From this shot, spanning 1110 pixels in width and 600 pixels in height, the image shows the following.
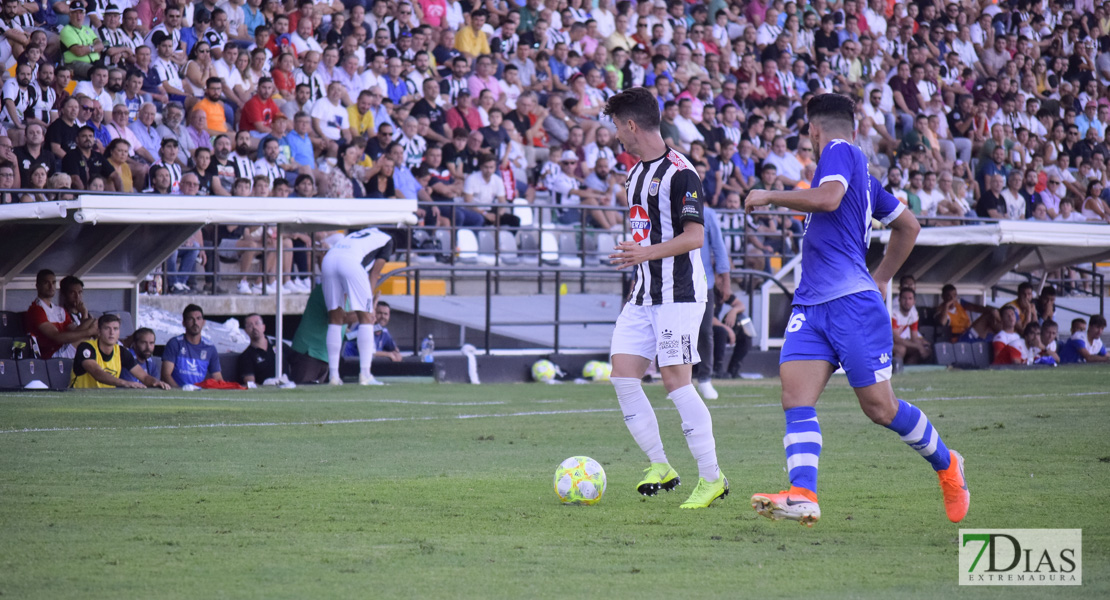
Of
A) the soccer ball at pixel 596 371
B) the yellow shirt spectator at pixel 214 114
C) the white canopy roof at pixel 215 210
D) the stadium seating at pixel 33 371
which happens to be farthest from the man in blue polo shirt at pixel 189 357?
the soccer ball at pixel 596 371

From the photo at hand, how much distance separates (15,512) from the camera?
19.5ft

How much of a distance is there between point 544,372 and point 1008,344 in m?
7.42

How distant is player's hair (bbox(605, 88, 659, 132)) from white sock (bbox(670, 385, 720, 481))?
4.57 feet

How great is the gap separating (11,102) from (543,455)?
969 centimetres

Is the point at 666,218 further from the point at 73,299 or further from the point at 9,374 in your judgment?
the point at 73,299

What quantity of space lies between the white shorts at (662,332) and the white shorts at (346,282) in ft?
26.5

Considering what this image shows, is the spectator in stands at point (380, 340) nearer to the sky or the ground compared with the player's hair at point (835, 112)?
nearer to the ground

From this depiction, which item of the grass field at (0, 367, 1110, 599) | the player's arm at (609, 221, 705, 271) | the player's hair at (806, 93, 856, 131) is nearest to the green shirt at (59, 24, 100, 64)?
the grass field at (0, 367, 1110, 599)

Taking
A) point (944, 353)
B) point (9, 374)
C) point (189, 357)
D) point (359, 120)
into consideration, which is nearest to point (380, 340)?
point (189, 357)

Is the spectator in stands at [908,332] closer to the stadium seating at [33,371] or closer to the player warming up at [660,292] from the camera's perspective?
the stadium seating at [33,371]

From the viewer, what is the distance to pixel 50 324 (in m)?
13.8

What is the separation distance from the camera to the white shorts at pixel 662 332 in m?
6.63

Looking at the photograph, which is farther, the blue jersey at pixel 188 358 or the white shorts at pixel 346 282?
the white shorts at pixel 346 282

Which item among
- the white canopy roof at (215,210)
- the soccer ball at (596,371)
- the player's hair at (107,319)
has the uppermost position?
the white canopy roof at (215,210)
